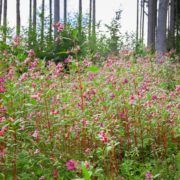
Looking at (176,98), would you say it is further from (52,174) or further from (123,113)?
(52,174)

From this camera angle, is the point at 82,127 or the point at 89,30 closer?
the point at 82,127

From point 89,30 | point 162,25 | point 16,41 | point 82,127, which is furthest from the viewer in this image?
point 89,30

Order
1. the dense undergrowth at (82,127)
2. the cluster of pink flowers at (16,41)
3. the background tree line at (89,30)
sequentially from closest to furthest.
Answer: the dense undergrowth at (82,127), the cluster of pink flowers at (16,41), the background tree line at (89,30)

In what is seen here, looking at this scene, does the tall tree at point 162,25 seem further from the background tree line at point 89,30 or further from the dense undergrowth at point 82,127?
the dense undergrowth at point 82,127

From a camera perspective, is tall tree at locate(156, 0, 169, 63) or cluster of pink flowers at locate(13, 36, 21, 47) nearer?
cluster of pink flowers at locate(13, 36, 21, 47)

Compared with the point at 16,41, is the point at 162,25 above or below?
above

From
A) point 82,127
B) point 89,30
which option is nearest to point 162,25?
point 89,30

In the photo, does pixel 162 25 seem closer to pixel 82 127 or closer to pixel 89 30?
pixel 89 30

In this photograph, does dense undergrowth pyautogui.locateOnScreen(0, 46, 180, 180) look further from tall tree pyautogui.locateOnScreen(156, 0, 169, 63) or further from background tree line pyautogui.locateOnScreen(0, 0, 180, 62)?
tall tree pyautogui.locateOnScreen(156, 0, 169, 63)

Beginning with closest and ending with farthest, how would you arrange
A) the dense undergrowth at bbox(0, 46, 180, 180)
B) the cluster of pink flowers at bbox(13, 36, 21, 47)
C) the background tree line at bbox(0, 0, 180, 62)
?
the dense undergrowth at bbox(0, 46, 180, 180)
the cluster of pink flowers at bbox(13, 36, 21, 47)
the background tree line at bbox(0, 0, 180, 62)

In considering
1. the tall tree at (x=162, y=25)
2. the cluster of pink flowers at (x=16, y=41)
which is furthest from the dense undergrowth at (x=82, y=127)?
the tall tree at (x=162, y=25)

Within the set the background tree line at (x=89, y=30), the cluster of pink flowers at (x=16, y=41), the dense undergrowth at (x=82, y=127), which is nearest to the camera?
the dense undergrowth at (x=82, y=127)

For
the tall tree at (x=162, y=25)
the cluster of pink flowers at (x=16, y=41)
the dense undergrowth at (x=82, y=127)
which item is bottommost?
the dense undergrowth at (x=82, y=127)

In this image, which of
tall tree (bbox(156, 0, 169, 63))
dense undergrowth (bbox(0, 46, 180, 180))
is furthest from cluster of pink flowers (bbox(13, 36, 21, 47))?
tall tree (bbox(156, 0, 169, 63))
